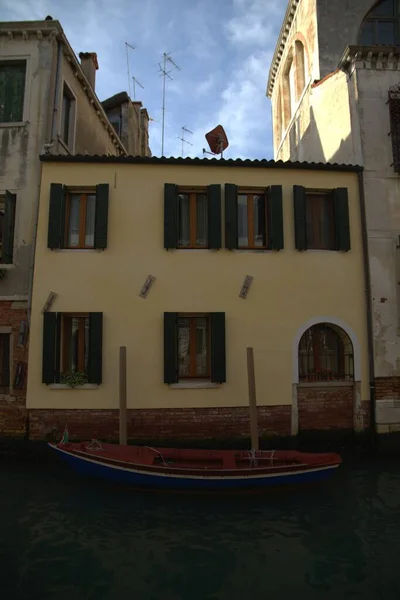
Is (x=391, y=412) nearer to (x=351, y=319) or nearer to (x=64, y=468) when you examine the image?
(x=351, y=319)

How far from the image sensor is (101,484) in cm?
662

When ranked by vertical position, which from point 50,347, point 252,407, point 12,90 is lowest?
point 252,407

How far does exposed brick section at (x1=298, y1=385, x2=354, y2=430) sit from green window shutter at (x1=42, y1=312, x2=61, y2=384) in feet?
15.4

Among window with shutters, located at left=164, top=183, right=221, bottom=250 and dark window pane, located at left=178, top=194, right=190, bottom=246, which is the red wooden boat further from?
dark window pane, located at left=178, top=194, right=190, bottom=246

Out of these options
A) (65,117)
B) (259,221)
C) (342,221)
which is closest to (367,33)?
(342,221)

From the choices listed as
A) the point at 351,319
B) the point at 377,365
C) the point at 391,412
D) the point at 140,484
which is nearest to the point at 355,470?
the point at 391,412

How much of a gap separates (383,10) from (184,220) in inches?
338

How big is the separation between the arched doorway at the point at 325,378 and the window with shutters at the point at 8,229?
6.07 m

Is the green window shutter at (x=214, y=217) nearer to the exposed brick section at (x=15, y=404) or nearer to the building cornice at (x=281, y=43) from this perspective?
the exposed brick section at (x=15, y=404)

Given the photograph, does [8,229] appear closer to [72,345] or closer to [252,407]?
[72,345]

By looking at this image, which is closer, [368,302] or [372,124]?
[368,302]

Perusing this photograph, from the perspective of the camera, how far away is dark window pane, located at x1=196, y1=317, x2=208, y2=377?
7.97m

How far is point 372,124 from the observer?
855 cm

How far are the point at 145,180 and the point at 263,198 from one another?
2429 mm
